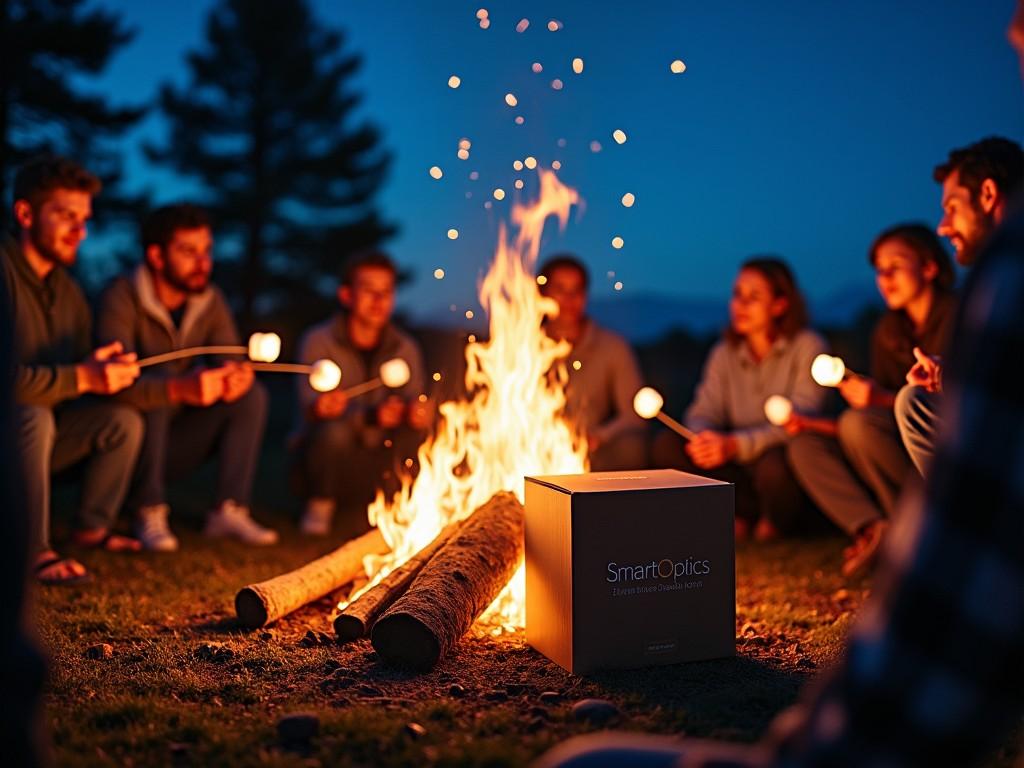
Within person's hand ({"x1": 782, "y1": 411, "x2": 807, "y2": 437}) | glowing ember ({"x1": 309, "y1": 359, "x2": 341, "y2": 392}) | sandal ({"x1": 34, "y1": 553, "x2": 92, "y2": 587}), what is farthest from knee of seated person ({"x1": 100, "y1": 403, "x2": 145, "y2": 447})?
person's hand ({"x1": 782, "y1": 411, "x2": 807, "y2": 437})

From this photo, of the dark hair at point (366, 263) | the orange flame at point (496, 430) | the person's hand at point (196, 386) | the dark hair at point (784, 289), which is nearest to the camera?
the orange flame at point (496, 430)

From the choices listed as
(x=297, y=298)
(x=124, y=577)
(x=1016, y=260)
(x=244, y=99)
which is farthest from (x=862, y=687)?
(x=244, y=99)

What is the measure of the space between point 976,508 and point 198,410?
17.8ft

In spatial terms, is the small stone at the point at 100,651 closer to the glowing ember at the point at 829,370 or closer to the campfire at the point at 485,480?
the campfire at the point at 485,480

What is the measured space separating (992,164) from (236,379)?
3.97 m

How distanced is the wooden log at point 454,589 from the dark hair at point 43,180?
9.05 ft

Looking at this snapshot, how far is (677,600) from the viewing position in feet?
10.6

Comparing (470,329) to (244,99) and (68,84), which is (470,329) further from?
(244,99)

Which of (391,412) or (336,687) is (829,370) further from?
(336,687)

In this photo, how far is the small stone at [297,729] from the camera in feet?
8.24

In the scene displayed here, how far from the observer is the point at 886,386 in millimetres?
5074

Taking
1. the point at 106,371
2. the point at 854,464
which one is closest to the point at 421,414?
the point at 106,371

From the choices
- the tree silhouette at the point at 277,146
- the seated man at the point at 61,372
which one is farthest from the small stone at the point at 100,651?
the tree silhouette at the point at 277,146

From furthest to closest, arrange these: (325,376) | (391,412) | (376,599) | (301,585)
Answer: (391,412), (325,376), (301,585), (376,599)
